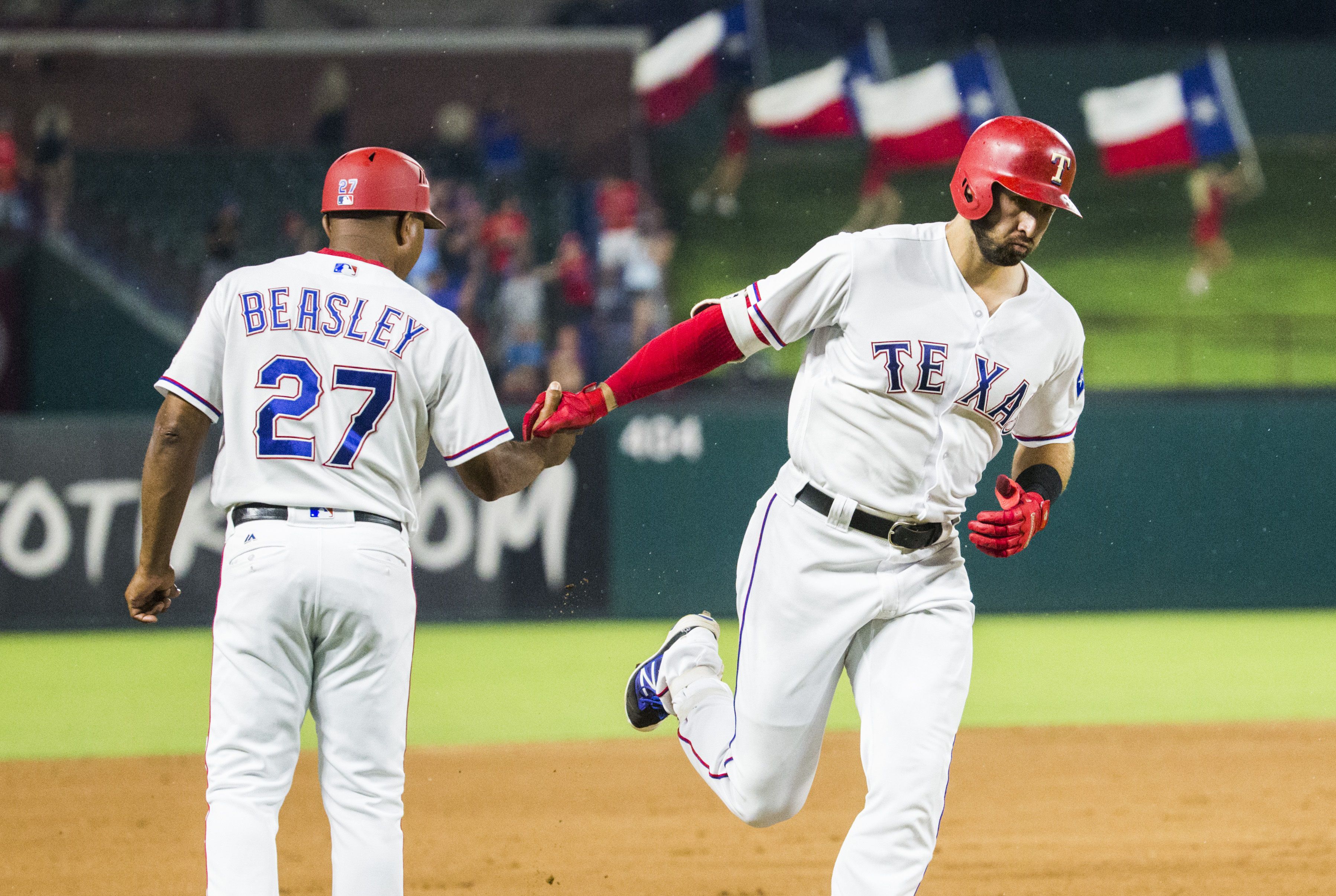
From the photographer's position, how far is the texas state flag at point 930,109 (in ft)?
52.2

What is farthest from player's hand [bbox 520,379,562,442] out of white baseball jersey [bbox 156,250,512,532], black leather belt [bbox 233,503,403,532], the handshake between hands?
black leather belt [bbox 233,503,403,532]

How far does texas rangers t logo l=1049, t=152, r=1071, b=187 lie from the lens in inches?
136

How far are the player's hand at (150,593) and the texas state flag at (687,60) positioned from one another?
14.8 m

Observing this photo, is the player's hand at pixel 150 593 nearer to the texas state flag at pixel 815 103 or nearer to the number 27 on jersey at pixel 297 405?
the number 27 on jersey at pixel 297 405

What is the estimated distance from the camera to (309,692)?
126 inches

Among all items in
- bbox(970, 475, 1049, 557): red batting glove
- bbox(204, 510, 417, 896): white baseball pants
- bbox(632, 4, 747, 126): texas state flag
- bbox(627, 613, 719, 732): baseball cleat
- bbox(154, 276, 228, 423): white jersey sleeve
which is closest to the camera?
bbox(204, 510, 417, 896): white baseball pants

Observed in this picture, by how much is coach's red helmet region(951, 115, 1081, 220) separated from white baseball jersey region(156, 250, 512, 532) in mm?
1307

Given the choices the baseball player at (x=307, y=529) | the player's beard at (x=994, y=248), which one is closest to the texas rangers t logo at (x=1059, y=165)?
the player's beard at (x=994, y=248)

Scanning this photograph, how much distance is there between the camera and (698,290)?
727 inches

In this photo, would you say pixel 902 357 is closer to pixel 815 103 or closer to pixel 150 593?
pixel 150 593

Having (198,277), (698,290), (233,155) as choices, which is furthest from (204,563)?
(698,290)

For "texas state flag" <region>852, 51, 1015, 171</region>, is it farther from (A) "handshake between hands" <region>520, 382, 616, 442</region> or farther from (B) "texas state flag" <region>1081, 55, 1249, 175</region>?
(A) "handshake between hands" <region>520, 382, 616, 442</region>

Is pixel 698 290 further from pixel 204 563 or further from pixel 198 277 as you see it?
pixel 204 563

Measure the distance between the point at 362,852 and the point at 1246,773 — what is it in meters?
4.28
